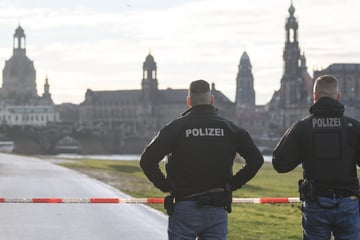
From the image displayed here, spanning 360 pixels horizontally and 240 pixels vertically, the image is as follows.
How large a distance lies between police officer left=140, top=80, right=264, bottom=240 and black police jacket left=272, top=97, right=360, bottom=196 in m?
0.55

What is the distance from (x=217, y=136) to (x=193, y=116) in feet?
1.00

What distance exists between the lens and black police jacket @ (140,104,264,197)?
7910 millimetres

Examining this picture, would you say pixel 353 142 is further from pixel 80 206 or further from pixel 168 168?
pixel 80 206

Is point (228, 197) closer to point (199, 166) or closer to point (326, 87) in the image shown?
point (199, 166)

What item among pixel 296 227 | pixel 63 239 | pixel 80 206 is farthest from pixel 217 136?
pixel 80 206

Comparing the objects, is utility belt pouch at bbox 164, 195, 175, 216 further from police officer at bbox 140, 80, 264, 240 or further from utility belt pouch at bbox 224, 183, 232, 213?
utility belt pouch at bbox 224, 183, 232, 213

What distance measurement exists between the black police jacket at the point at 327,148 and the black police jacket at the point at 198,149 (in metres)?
0.54

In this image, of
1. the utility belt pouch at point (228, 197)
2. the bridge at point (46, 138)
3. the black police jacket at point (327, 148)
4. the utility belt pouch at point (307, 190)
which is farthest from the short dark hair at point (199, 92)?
the bridge at point (46, 138)

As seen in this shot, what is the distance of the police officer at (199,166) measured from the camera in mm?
7852

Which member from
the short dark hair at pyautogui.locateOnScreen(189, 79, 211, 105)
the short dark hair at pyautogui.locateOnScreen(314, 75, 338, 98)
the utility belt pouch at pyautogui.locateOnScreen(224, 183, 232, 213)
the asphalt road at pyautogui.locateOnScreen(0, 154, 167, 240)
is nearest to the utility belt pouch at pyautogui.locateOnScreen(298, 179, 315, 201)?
the utility belt pouch at pyautogui.locateOnScreen(224, 183, 232, 213)

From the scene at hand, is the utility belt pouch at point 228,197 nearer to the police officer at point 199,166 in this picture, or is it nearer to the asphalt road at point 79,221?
the police officer at point 199,166

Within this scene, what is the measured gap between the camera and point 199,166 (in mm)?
7910

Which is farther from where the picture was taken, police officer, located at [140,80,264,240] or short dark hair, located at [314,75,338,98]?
short dark hair, located at [314,75,338,98]

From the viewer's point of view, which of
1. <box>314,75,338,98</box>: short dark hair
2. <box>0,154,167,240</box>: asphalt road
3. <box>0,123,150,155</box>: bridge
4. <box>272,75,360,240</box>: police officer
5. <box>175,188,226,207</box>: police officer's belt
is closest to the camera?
<box>175,188,226,207</box>: police officer's belt
